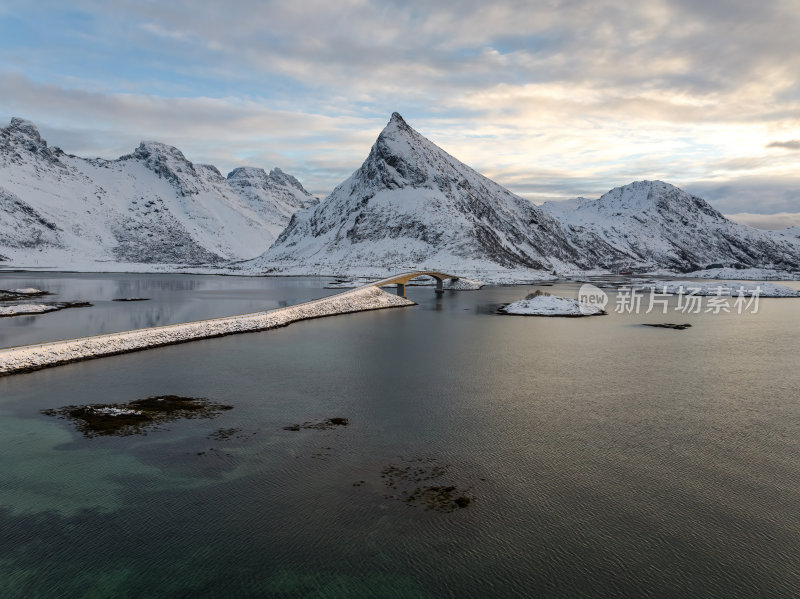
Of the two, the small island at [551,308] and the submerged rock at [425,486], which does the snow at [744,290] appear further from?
the submerged rock at [425,486]

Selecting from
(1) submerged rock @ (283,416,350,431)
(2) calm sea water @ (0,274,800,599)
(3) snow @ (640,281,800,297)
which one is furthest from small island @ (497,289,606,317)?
(1) submerged rock @ (283,416,350,431)

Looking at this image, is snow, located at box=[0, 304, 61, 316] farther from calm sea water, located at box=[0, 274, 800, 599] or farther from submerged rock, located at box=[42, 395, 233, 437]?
submerged rock, located at box=[42, 395, 233, 437]

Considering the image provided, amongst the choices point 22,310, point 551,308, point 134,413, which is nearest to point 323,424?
point 134,413

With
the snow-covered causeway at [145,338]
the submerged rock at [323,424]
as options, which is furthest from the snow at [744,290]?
the submerged rock at [323,424]

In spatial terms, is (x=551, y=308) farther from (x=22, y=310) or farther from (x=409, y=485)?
(x=22, y=310)

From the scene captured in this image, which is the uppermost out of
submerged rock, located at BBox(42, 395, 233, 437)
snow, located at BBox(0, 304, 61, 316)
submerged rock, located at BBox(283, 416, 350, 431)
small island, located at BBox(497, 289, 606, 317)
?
small island, located at BBox(497, 289, 606, 317)

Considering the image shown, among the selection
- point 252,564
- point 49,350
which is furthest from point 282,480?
point 49,350
